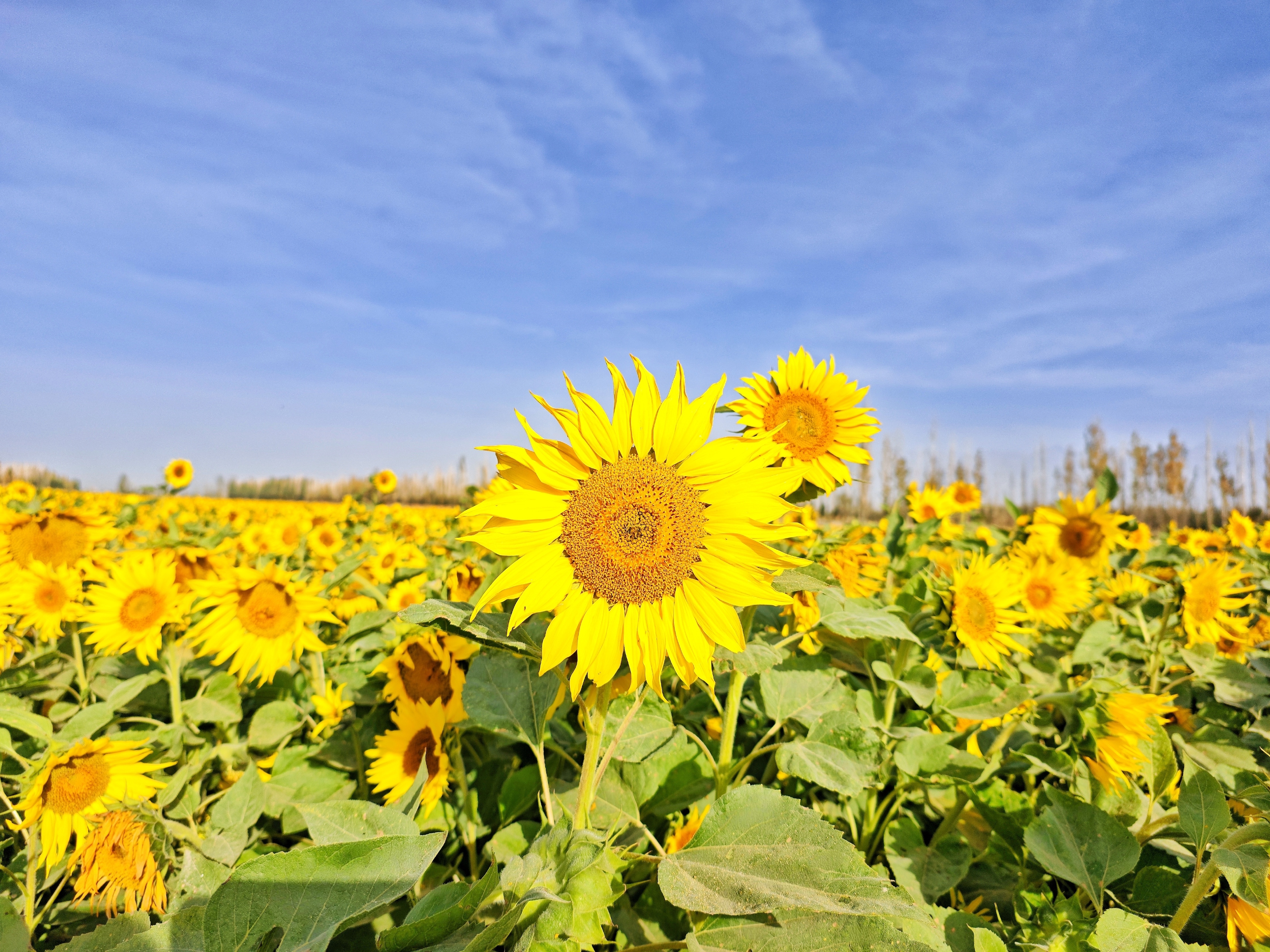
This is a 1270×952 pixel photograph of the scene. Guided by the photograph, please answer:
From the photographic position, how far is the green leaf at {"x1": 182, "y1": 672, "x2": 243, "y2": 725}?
222 centimetres

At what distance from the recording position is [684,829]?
5.67 feet

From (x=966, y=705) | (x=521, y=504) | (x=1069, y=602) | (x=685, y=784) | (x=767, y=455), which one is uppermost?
(x=767, y=455)

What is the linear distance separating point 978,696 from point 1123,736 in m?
0.42

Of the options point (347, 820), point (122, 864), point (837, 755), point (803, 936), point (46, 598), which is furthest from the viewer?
point (46, 598)

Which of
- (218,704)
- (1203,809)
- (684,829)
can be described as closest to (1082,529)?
(1203,809)

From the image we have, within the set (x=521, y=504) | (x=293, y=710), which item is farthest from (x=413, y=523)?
(x=521, y=504)

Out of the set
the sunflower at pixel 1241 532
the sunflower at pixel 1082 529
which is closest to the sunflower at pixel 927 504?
the sunflower at pixel 1082 529

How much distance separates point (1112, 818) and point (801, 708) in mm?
729

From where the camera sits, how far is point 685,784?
5.88ft

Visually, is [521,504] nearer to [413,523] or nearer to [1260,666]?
[1260,666]

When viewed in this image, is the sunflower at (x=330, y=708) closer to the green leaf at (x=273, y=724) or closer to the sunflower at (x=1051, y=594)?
the green leaf at (x=273, y=724)

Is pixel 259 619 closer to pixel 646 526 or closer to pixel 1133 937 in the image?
pixel 646 526

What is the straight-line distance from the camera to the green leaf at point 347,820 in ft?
3.99

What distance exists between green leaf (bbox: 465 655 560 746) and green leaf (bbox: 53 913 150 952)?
0.64 meters
